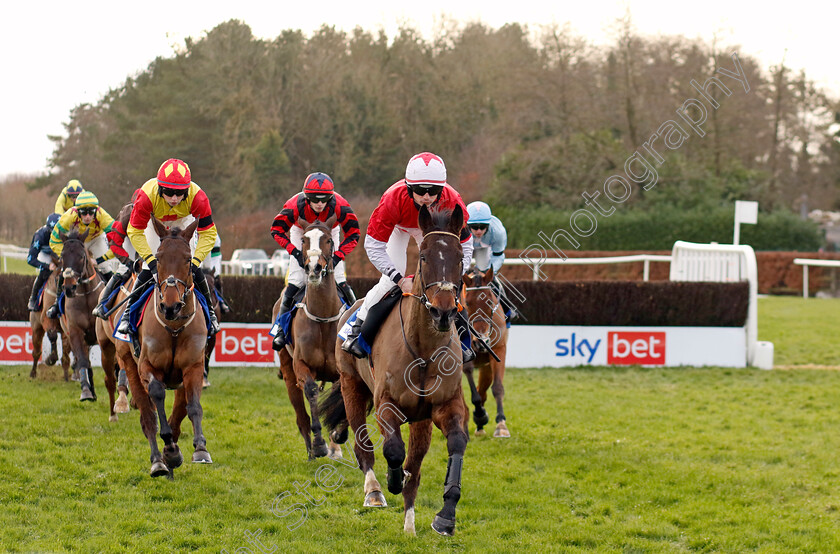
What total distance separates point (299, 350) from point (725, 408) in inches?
217

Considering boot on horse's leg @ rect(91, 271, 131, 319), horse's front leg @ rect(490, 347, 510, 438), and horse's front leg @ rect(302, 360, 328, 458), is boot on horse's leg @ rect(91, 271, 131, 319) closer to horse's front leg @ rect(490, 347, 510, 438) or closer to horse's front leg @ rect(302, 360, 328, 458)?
horse's front leg @ rect(302, 360, 328, 458)

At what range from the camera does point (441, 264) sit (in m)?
4.39

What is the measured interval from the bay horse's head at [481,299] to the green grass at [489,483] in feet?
3.67

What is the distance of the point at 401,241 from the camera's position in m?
5.64

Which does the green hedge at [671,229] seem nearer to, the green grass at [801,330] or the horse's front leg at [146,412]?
the green grass at [801,330]

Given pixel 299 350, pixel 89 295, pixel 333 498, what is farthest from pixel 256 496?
pixel 89 295

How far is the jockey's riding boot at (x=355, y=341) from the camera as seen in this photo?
533 cm

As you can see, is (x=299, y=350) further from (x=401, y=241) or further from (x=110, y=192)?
(x=110, y=192)

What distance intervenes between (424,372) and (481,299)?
11.6ft

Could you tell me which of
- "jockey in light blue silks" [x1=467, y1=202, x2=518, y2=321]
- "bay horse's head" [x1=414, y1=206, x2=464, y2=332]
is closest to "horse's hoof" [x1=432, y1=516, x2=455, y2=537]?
"bay horse's head" [x1=414, y1=206, x2=464, y2=332]

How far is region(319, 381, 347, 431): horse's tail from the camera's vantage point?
248 inches

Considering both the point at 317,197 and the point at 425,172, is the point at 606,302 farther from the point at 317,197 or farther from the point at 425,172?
the point at 425,172

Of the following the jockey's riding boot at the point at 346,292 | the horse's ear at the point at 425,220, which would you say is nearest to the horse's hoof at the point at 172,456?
the jockey's riding boot at the point at 346,292

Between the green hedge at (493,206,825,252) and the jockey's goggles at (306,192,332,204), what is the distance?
22.6 meters
